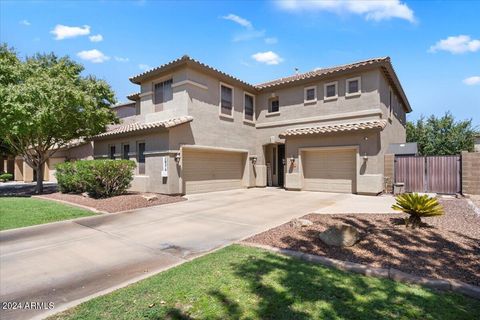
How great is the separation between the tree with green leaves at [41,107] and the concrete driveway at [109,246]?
7.79 m

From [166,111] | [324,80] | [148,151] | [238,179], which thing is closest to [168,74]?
[166,111]

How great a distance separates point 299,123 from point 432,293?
14.2 meters

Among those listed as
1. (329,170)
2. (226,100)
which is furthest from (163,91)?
(329,170)

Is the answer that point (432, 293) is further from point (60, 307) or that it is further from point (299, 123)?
point (299, 123)

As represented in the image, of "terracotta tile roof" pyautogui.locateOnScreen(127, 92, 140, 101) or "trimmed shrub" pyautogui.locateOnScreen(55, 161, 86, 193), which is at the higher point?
"terracotta tile roof" pyautogui.locateOnScreen(127, 92, 140, 101)

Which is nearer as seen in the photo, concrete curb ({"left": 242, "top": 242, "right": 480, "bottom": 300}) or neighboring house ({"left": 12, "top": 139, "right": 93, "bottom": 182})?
concrete curb ({"left": 242, "top": 242, "right": 480, "bottom": 300})

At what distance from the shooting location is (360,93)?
50.0ft

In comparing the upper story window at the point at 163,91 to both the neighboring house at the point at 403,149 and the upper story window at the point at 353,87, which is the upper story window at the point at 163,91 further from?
the neighboring house at the point at 403,149

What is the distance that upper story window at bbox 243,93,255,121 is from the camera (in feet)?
62.3

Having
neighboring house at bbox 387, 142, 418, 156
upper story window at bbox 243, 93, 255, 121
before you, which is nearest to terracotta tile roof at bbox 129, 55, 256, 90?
upper story window at bbox 243, 93, 255, 121

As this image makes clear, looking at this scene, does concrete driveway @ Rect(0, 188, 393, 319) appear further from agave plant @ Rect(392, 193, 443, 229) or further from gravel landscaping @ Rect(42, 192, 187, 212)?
agave plant @ Rect(392, 193, 443, 229)

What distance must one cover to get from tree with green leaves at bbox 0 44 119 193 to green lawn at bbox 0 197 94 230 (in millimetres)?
4361

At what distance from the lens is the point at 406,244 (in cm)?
577

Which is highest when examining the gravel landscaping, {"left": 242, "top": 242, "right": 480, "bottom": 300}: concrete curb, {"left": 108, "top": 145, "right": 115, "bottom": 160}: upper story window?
{"left": 108, "top": 145, "right": 115, "bottom": 160}: upper story window
